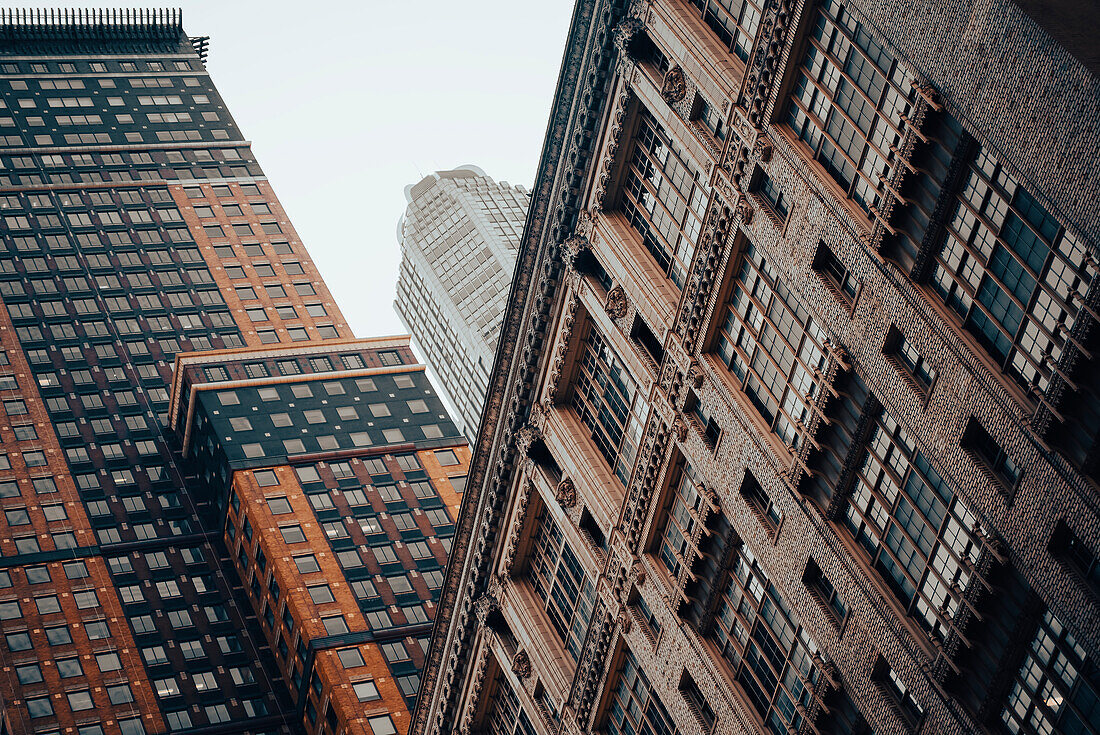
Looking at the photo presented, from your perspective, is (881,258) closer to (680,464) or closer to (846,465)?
(846,465)

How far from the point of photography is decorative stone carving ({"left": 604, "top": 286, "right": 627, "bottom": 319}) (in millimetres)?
69625

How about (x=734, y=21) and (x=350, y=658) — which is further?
(x=350, y=658)

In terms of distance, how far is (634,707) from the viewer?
70.0 m

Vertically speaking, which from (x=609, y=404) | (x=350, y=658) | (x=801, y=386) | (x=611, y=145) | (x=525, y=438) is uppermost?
(x=350, y=658)

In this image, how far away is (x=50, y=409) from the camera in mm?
160000

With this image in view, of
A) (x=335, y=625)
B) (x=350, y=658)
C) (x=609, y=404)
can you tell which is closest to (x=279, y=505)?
(x=335, y=625)

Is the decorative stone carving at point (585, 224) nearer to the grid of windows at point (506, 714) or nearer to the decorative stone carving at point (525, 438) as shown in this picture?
the decorative stone carving at point (525, 438)

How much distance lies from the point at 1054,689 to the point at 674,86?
2867 cm

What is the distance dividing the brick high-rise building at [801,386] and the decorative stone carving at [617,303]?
0.25m

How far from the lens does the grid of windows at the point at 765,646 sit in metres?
57.8

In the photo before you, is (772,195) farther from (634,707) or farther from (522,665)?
(522,665)

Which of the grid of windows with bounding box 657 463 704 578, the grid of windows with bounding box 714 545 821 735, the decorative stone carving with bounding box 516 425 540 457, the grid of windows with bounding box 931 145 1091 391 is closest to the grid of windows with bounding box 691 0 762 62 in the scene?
the grid of windows with bounding box 931 145 1091 391

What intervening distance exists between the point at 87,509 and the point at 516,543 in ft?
272

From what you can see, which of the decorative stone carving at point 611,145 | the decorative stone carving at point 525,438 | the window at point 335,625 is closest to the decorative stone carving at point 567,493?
the decorative stone carving at point 525,438
